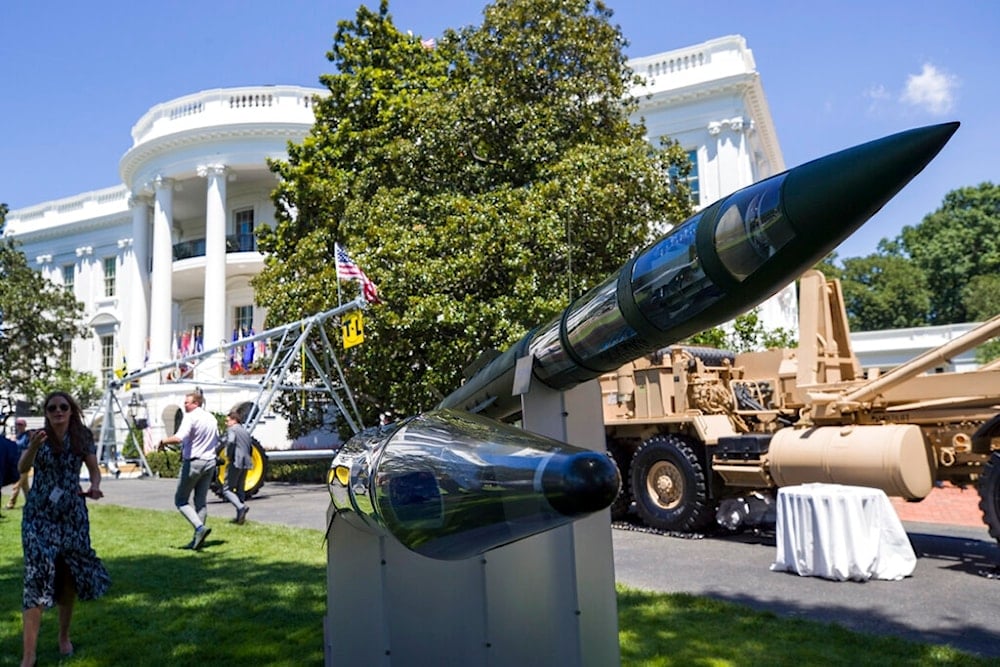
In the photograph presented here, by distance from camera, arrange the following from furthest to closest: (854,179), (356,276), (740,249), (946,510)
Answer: (356,276), (946,510), (740,249), (854,179)

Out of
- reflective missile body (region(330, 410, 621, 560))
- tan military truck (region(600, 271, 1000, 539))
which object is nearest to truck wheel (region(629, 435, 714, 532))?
tan military truck (region(600, 271, 1000, 539))

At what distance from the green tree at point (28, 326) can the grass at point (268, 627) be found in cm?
2502

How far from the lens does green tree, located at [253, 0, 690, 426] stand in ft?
44.2

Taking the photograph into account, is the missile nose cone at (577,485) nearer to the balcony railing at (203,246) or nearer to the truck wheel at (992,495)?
the truck wheel at (992,495)

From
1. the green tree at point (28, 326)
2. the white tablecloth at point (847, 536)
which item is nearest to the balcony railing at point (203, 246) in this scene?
the green tree at point (28, 326)

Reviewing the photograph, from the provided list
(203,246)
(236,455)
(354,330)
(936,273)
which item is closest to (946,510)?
(354,330)

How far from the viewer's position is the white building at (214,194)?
2434 centimetres

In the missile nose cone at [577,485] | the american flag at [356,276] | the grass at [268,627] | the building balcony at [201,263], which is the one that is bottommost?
the grass at [268,627]

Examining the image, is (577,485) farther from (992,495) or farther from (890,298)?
(890,298)

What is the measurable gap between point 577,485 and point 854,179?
37.9 inches

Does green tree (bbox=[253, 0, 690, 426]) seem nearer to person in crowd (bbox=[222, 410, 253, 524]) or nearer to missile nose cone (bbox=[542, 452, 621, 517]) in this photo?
person in crowd (bbox=[222, 410, 253, 524])

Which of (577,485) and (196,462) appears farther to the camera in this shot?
(196,462)

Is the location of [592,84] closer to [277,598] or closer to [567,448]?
[277,598]

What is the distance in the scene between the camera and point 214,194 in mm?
28547
